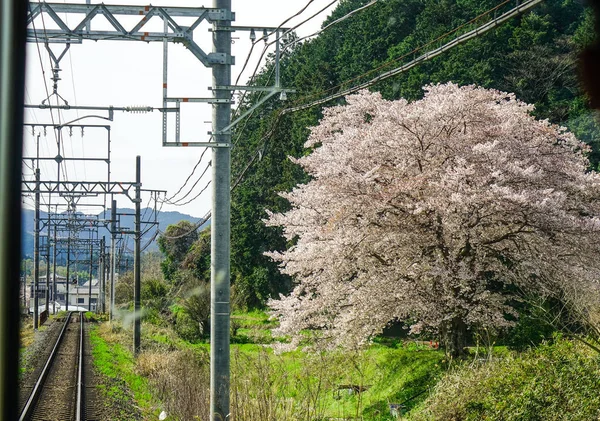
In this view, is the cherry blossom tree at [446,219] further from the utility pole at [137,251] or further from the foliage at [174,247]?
the foliage at [174,247]

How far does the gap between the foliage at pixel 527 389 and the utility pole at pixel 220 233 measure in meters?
4.85

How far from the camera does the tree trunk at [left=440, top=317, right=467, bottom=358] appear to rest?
18438 mm

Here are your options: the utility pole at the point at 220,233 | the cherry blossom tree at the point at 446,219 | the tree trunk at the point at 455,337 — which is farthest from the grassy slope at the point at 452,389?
the cherry blossom tree at the point at 446,219

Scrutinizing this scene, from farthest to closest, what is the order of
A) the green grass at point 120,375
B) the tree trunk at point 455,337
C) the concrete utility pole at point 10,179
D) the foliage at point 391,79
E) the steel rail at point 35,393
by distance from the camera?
the foliage at point 391,79 < the tree trunk at point 455,337 < the green grass at point 120,375 < the steel rail at point 35,393 < the concrete utility pole at point 10,179

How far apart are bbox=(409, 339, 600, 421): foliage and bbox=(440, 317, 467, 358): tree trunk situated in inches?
156

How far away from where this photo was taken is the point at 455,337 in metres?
18.6

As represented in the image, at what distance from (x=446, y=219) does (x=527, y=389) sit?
6.17 metres

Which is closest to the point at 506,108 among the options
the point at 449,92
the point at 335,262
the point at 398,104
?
the point at 449,92

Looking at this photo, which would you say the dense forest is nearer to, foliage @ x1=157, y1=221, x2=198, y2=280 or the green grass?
the green grass

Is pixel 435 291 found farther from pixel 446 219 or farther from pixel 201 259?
pixel 201 259

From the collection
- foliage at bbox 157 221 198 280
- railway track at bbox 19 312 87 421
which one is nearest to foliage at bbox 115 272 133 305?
foliage at bbox 157 221 198 280

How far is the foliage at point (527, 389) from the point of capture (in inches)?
449

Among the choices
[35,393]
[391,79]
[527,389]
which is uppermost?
[391,79]

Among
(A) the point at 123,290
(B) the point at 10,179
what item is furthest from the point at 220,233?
(A) the point at 123,290
